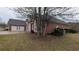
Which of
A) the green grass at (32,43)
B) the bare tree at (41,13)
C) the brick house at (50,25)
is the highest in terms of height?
the bare tree at (41,13)

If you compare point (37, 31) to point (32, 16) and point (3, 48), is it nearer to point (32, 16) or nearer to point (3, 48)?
point (32, 16)

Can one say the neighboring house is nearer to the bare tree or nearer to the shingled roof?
the shingled roof

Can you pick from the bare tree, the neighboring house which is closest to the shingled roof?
the neighboring house

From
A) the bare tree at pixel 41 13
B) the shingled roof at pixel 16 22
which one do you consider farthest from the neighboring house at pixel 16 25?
the bare tree at pixel 41 13

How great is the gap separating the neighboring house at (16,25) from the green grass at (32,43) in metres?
0.09

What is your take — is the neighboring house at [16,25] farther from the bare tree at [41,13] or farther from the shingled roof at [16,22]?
the bare tree at [41,13]

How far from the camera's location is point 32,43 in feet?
10.1

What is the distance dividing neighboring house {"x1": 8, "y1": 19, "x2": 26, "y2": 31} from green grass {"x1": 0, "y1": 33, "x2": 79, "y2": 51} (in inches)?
3.4

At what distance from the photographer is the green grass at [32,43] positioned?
3.08 m

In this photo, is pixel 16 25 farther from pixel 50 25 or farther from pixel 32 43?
pixel 50 25

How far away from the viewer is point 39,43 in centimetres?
309

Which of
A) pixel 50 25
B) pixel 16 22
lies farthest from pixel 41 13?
pixel 16 22
